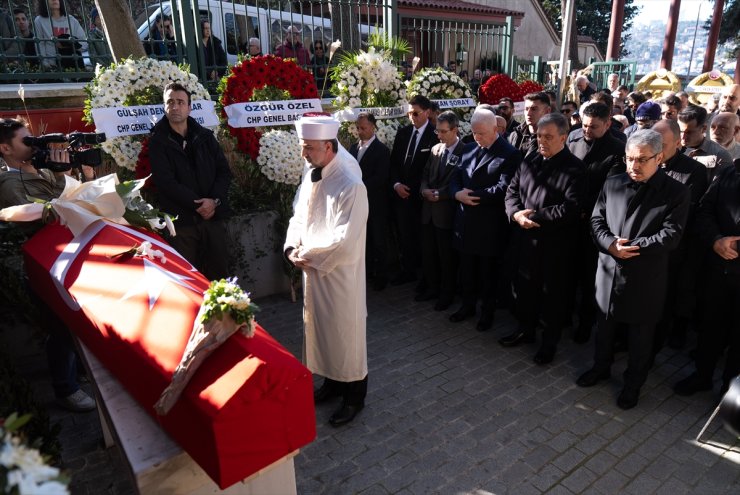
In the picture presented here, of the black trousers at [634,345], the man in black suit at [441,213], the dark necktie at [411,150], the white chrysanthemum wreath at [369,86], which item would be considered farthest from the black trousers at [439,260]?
the black trousers at [634,345]

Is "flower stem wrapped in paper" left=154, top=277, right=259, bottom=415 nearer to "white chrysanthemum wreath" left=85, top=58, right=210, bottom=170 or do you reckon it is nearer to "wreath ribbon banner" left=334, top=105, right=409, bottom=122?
"white chrysanthemum wreath" left=85, top=58, right=210, bottom=170

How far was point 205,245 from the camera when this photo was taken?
4.65 metres

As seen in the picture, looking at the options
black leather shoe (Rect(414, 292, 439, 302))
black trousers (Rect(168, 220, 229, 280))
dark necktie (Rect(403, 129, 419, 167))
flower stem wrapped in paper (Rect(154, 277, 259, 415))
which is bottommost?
black leather shoe (Rect(414, 292, 439, 302))

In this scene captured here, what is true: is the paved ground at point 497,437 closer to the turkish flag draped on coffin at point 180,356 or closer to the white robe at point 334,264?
the white robe at point 334,264

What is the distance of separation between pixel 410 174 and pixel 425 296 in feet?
4.38

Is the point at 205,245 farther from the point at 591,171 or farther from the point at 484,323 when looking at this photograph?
the point at 591,171

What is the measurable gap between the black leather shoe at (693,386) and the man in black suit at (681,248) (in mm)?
329

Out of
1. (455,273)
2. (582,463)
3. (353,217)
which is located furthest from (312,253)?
(455,273)

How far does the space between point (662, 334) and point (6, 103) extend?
6.58m

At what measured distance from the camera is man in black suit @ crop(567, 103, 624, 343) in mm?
4379

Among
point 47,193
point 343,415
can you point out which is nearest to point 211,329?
point 343,415

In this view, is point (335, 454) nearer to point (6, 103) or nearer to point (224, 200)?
point (224, 200)

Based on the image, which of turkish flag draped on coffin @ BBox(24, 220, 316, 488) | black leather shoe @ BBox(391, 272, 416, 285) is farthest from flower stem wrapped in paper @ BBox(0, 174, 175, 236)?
black leather shoe @ BBox(391, 272, 416, 285)

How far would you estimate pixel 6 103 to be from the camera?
5.38 meters
